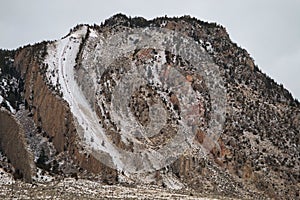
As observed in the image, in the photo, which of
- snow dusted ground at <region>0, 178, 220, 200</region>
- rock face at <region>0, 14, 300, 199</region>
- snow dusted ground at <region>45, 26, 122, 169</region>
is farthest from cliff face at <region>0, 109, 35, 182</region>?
snow dusted ground at <region>45, 26, 122, 169</region>

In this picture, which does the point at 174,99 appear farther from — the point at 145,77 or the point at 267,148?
the point at 267,148

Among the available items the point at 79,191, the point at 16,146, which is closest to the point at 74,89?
the point at 16,146

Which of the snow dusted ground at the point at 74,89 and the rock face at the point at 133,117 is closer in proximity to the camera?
the rock face at the point at 133,117

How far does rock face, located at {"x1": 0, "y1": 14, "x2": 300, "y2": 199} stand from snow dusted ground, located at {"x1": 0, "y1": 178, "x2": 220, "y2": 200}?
7.09ft

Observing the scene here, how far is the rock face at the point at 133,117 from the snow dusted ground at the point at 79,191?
7.09 ft

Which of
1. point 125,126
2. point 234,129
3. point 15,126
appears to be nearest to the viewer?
point 15,126

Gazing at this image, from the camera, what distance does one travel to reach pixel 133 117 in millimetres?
42250

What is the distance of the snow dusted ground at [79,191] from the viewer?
25438 millimetres

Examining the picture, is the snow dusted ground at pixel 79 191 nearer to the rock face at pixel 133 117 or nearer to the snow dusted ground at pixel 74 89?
the rock face at pixel 133 117

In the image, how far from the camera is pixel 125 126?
4072cm

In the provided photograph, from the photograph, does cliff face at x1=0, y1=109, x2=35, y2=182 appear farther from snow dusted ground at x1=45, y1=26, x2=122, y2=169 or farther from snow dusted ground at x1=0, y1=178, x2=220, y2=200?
snow dusted ground at x1=45, y1=26, x2=122, y2=169

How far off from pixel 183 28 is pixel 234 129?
1765 cm

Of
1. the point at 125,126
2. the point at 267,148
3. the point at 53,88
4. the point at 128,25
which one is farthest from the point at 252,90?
the point at 53,88

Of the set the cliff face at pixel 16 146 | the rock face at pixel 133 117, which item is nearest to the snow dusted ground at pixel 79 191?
the rock face at pixel 133 117
